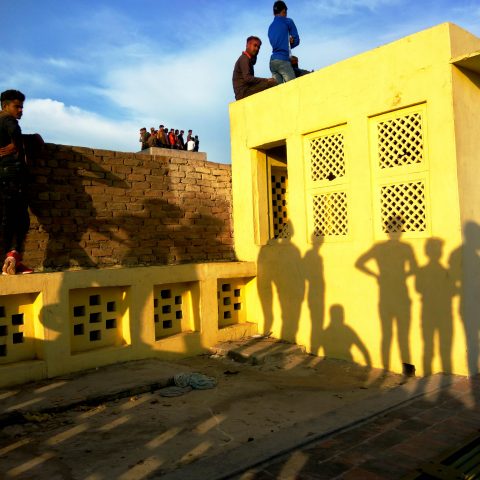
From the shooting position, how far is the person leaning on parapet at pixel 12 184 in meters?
5.51

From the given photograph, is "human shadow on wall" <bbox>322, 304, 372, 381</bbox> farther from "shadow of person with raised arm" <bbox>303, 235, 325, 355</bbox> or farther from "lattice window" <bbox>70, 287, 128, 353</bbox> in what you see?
"lattice window" <bbox>70, 287, 128, 353</bbox>

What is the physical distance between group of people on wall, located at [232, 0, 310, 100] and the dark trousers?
4023 mm

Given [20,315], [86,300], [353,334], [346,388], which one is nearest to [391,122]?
[353,334]

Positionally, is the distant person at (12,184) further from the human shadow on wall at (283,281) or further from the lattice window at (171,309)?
the human shadow on wall at (283,281)

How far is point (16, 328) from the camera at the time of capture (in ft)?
17.7

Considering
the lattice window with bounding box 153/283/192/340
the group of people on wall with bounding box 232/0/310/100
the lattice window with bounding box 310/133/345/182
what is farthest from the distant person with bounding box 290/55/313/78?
the lattice window with bounding box 153/283/192/340

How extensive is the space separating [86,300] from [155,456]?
2.85 metres

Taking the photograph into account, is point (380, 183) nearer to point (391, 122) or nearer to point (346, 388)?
point (391, 122)

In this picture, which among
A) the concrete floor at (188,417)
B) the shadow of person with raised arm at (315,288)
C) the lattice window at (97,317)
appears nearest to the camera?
the concrete floor at (188,417)

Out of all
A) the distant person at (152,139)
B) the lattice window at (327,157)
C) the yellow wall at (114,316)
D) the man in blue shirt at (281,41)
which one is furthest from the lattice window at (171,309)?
the distant person at (152,139)

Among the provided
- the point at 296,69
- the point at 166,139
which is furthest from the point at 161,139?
the point at 296,69

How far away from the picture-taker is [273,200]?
8070 mm

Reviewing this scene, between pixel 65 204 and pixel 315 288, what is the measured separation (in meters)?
3.49

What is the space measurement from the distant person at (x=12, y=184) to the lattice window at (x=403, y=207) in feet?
13.9
